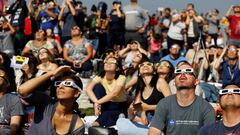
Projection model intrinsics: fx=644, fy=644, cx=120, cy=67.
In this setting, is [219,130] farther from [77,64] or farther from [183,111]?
[77,64]

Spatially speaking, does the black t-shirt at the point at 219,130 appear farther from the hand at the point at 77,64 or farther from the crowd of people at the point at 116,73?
the hand at the point at 77,64

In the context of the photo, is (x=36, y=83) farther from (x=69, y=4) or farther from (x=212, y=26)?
(x=212, y=26)

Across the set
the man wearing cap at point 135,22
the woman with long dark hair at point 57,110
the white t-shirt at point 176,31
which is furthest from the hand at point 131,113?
the white t-shirt at point 176,31

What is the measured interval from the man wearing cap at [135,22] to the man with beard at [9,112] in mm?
7804

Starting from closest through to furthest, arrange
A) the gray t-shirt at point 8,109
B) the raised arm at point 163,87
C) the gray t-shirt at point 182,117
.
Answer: the gray t-shirt at point 182,117 < the gray t-shirt at point 8,109 < the raised arm at point 163,87

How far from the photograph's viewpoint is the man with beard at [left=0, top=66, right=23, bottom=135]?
24.0ft

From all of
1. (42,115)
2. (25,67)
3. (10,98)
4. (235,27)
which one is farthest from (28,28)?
(42,115)

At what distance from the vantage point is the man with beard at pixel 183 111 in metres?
6.11

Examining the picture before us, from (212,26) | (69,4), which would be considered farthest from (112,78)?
(212,26)

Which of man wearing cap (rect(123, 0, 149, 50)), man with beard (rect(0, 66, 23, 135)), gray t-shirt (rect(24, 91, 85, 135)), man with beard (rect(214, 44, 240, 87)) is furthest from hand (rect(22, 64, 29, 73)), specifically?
man wearing cap (rect(123, 0, 149, 50))

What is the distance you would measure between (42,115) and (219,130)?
166 centimetres

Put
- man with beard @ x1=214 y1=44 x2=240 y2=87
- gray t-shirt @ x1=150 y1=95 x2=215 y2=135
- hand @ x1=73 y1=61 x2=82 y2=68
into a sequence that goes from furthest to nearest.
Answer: hand @ x1=73 y1=61 x2=82 y2=68
man with beard @ x1=214 y1=44 x2=240 y2=87
gray t-shirt @ x1=150 y1=95 x2=215 y2=135

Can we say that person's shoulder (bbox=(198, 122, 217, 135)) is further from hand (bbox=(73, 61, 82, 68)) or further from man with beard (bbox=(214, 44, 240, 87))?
hand (bbox=(73, 61, 82, 68))

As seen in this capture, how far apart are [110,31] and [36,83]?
34.5 ft
